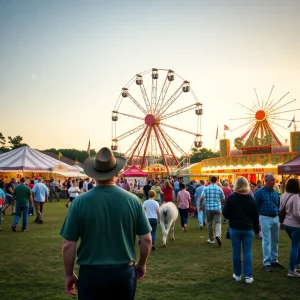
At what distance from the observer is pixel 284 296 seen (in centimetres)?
477

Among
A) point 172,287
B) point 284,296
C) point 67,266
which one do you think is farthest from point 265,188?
point 67,266

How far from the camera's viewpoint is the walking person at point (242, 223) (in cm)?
536

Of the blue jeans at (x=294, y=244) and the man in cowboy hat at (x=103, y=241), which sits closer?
the man in cowboy hat at (x=103, y=241)

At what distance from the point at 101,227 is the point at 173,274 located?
395 centimetres

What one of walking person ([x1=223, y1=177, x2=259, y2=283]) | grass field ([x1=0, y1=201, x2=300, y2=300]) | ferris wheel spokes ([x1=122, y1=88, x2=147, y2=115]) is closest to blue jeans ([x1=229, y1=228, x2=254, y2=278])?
walking person ([x1=223, y1=177, x2=259, y2=283])

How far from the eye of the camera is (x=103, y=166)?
265 centimetres

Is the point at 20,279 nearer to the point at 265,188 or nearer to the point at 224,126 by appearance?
the point at 265,188

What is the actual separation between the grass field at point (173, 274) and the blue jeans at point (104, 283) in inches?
101

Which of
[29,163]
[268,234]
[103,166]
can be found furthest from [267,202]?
[29,163]

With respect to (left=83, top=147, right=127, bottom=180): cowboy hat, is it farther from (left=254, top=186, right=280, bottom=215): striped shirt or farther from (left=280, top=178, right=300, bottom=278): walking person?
(left=254, top=186, right=280, bottom=215): striped shirt

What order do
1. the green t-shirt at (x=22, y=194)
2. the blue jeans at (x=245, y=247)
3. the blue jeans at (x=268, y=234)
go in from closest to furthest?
the blue jeans at (x=245, y=247) → the blue jeans at (x=268, y=234) → the green t-shirt at (x=22, y=194)

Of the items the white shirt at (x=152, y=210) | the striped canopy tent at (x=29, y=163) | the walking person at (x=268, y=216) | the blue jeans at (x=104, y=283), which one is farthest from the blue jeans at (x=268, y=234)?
the striped canopy tent at (x=29, y=163)

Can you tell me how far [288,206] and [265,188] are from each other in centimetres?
73

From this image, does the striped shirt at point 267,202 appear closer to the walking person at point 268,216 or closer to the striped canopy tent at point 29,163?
the walking person at point 268,216
